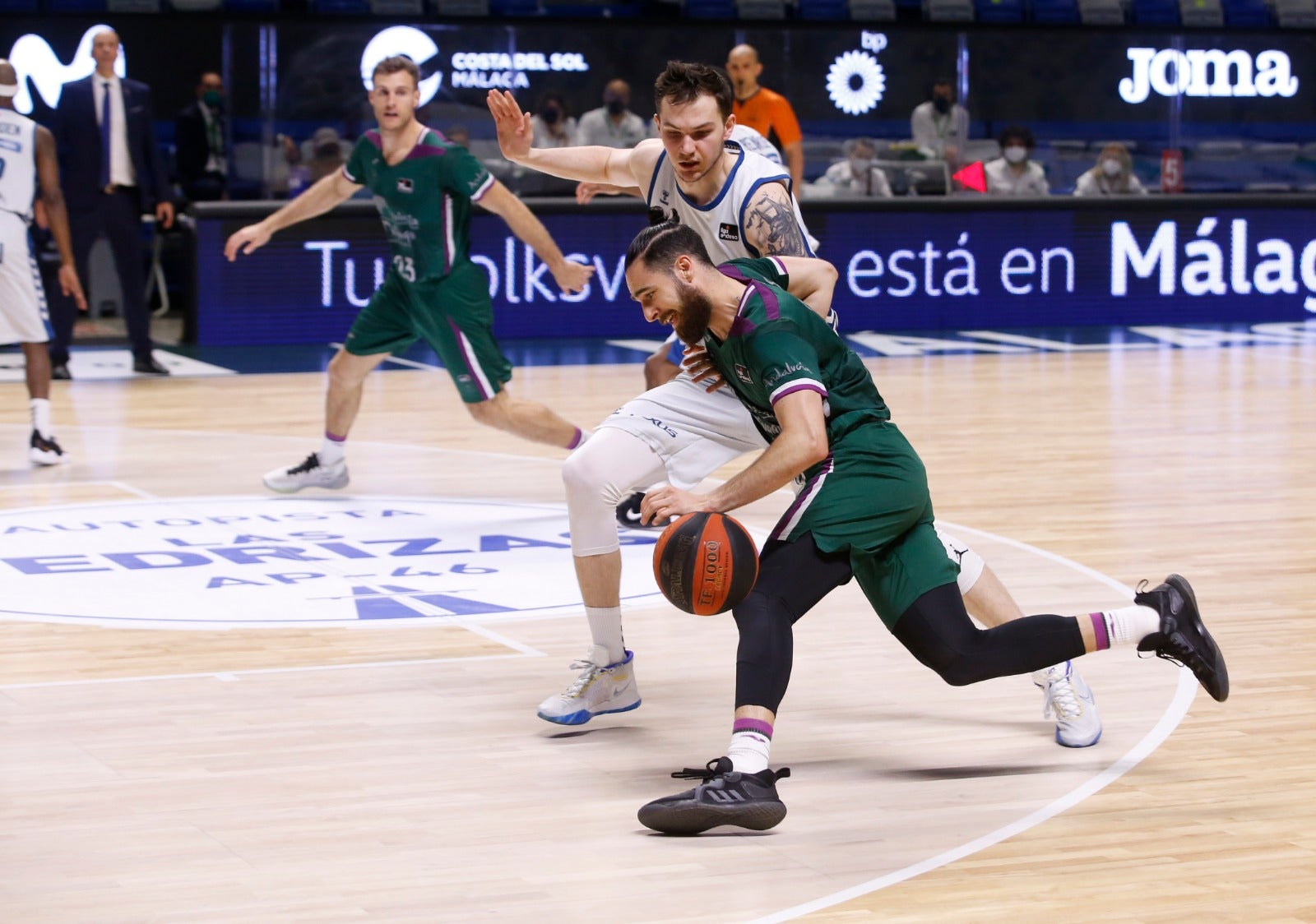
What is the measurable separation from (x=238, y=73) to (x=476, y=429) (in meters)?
5.40

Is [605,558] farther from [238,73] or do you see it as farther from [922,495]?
[238,73]

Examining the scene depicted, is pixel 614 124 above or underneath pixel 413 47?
underneath

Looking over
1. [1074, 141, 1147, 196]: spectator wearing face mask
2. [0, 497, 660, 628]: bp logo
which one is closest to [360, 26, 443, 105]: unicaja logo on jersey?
[1074, 141, 1147, 196]: spectator wearing face mask

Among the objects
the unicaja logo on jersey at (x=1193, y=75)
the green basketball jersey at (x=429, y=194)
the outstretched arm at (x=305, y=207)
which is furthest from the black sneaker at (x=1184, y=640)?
the unicaja logo on jersey at (x=1193, y=75)

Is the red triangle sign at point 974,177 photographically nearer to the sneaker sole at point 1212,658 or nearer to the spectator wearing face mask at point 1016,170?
the spectator wearing face mask at point 1016,170

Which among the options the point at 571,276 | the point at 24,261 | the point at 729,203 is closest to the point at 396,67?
the point at 571,276

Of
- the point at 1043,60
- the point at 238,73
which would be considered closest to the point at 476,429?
the point at 238,73

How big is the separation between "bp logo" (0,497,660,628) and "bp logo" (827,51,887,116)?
9600 millimetres

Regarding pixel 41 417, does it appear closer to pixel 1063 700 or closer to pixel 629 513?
pixel 629 513

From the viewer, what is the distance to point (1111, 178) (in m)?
16.9

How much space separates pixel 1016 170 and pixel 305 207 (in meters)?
9.56

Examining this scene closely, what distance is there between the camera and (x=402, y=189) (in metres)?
8.28

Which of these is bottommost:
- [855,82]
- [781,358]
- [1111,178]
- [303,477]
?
[303,477]

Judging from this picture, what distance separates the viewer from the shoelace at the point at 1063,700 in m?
4.98
